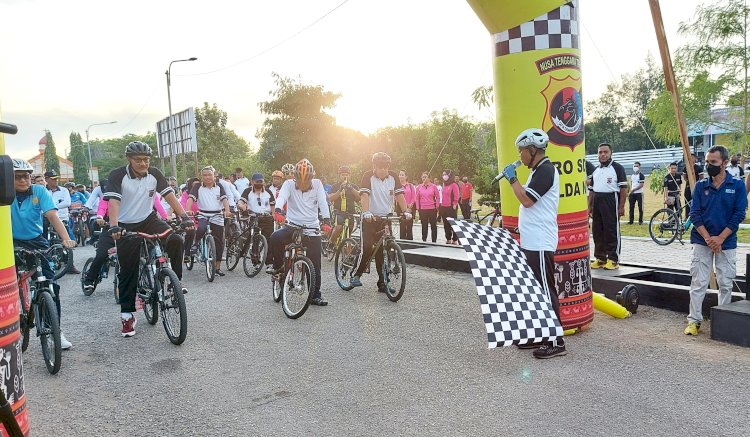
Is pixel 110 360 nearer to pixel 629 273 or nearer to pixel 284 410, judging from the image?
pixel 284 410

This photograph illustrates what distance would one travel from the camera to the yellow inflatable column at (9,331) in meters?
2.44

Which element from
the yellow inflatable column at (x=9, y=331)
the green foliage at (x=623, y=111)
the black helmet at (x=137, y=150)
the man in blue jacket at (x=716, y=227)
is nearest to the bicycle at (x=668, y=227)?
the man in blue jacket at (x=716, y=227)

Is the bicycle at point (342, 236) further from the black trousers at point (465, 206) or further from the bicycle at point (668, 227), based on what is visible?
the bicycle at point (668, 227)

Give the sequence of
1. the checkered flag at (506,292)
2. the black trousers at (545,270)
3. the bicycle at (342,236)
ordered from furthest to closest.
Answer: the bicycle at (342,236)
the black trousers at (545,270)
the checkered flag at (506,292)

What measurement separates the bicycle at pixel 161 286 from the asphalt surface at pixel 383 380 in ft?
0.75

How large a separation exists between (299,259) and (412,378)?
2.89 meters

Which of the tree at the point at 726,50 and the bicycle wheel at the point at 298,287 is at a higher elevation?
the tree at the point at 726,50

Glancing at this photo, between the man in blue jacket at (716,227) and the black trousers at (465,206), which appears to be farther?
the black trousers at (465,206)

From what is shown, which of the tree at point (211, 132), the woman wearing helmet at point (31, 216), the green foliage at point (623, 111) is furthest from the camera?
the green foliage at point (623, 111)

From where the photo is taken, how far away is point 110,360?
19.2 ft

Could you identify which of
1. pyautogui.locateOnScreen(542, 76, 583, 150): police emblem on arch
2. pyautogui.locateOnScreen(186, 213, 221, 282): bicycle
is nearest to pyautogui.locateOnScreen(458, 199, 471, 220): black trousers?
pyautogui.locateOnScreen(186, 213, 221, 282): bicycle

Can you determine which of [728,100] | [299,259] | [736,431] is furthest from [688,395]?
[728,100]

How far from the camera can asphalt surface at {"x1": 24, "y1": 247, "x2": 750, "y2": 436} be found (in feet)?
13.1

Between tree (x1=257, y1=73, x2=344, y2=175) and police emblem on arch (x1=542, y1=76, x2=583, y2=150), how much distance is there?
109 feet
